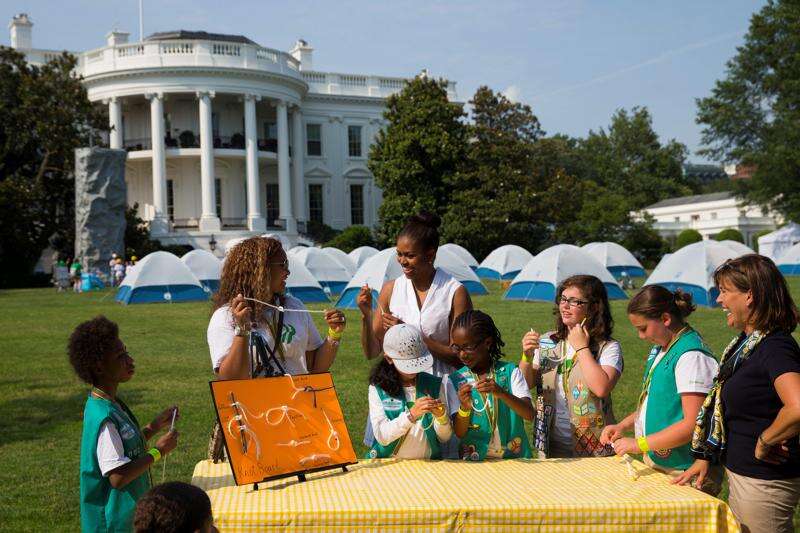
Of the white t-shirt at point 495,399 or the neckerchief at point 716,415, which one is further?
the white t-shirt at point 495,399

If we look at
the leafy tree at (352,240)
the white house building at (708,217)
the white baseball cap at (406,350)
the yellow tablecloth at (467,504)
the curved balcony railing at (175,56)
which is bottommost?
the yellow tablecloth at (467,504)

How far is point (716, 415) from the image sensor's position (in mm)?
3225

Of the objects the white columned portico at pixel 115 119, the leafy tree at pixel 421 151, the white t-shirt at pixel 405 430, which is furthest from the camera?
the white columned portico at pixel 115 119

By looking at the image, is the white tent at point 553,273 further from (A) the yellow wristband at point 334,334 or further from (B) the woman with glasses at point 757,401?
(B) the woman with glasses at point 757,401

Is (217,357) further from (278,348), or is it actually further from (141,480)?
(141,480)

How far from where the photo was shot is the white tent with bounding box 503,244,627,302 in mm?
21547

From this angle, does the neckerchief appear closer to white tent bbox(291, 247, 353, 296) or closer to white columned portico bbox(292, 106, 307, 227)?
white tent bbox(291, 247, 353, 296)

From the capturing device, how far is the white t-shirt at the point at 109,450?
321 cm

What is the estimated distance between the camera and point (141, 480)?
3445 mm

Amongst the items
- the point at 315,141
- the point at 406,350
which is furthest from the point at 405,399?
the point at 315,141

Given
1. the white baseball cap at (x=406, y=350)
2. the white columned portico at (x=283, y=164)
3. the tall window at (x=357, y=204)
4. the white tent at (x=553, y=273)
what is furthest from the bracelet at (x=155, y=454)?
the tall window at (x=357, y=204)

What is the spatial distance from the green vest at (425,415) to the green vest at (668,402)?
0.97 m

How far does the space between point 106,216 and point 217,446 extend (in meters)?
30.2

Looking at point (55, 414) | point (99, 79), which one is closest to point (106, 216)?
point (99, 79)
